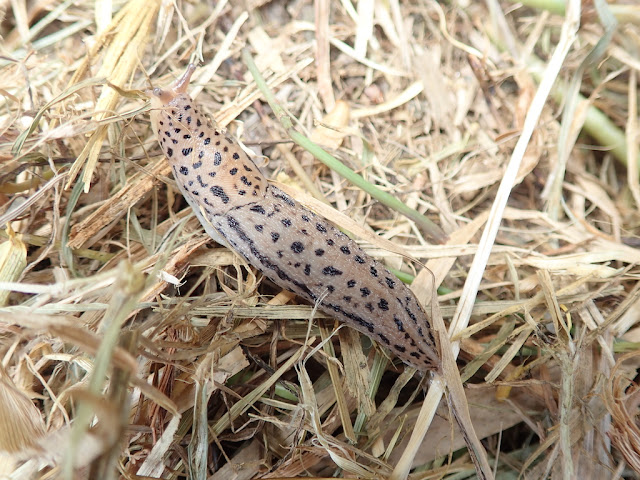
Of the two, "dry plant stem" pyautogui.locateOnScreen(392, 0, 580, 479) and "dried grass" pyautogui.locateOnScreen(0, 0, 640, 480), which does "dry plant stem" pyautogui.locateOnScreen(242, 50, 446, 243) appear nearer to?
"dried grass" pyautogui.locateOnScreen(0, 0, 640, 480)

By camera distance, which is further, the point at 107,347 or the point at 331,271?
the point at 331,271

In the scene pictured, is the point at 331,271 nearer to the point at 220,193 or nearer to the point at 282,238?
the point at 282,238

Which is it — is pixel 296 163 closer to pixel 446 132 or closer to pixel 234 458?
pixel 446 132

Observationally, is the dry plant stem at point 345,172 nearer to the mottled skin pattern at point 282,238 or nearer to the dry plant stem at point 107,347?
the mottled skin pattern at point 282,238

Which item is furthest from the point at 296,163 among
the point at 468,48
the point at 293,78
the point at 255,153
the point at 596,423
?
the point at 596,423

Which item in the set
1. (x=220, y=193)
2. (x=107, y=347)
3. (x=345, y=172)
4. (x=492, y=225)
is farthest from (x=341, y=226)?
(x=107, y=347)

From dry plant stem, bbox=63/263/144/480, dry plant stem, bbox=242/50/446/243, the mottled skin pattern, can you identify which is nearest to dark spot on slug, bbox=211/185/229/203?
the mottled skin pattern
